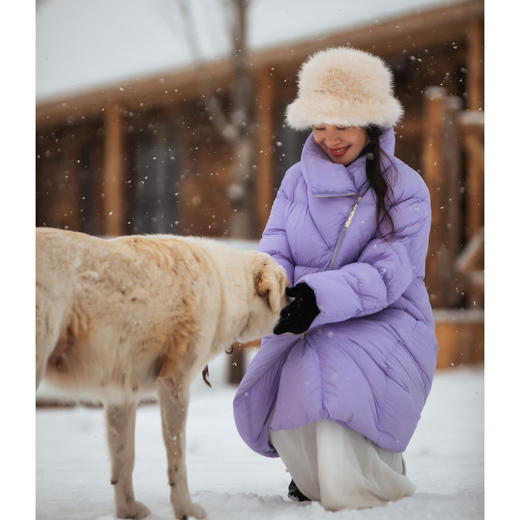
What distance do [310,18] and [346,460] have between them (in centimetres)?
180

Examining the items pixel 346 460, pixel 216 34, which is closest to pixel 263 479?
pixel 346 460

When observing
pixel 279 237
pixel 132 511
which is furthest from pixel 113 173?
pixel 132 511

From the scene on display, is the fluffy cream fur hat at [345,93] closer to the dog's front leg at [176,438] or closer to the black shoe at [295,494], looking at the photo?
the dog's front leg at [176,438]

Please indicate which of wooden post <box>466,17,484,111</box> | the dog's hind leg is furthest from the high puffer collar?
the dog's hind leg

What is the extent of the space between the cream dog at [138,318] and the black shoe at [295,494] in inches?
17.2

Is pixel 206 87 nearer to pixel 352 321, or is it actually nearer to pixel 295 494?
pixel 352 321

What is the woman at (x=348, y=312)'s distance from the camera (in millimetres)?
2250

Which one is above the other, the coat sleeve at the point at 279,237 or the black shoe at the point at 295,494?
the coat sleeve at the point at 279,237

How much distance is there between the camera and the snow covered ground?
2252mm

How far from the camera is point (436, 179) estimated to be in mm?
3225

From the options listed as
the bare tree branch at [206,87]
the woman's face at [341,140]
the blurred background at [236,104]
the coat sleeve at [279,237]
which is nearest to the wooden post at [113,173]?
the blurred background at [236,104]

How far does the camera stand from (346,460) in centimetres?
227
